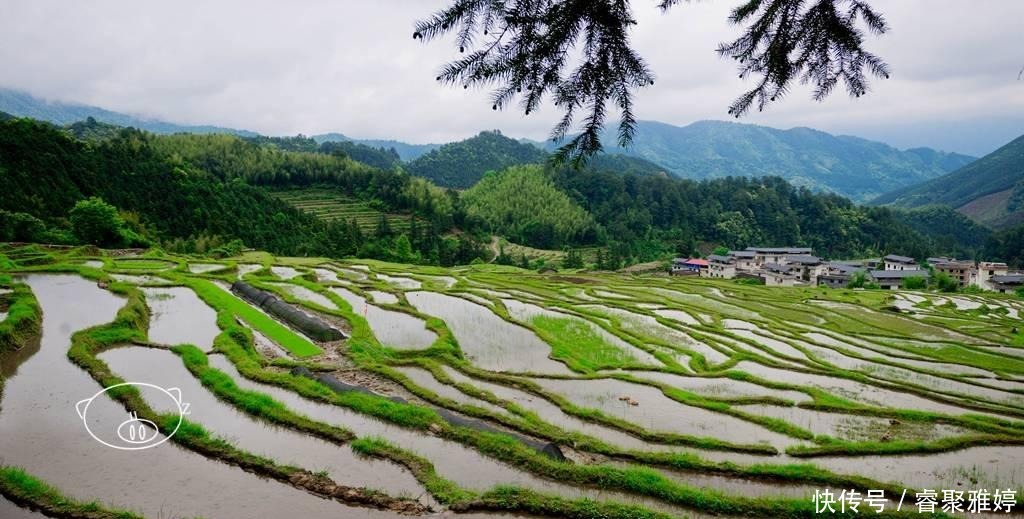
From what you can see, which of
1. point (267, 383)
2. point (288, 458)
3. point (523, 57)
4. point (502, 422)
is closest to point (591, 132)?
point (523, 57)

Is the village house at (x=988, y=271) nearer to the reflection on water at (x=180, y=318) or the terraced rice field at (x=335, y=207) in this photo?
the terraced rice field at (x=335, y=207)

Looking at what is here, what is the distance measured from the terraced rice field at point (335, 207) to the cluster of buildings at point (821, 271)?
164 ft

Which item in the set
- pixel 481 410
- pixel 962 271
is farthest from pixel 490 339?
pixel 962 271

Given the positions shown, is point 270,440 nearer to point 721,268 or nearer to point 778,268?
point 721,268

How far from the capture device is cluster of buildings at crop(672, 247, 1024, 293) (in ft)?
242

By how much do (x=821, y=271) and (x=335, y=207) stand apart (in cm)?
8256

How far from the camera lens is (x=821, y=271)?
83625mm

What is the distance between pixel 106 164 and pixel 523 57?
220 feet

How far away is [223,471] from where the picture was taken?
8.87 meters

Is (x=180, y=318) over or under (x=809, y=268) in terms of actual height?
under

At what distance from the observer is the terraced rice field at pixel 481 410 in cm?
861

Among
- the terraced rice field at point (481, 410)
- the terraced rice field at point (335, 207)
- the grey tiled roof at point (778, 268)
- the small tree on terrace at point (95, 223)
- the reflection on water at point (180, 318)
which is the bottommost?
the terraced rice field at point (481, 410)

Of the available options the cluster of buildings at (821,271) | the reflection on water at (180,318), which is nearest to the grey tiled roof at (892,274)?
the cluster of buildings at (821,271)

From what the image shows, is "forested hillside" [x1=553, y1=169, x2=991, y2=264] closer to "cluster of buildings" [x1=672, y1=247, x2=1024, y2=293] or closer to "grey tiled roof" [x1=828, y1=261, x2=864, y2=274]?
"cluster of buildings" [x1=672, y1=247, x2=1024, y2=293]
